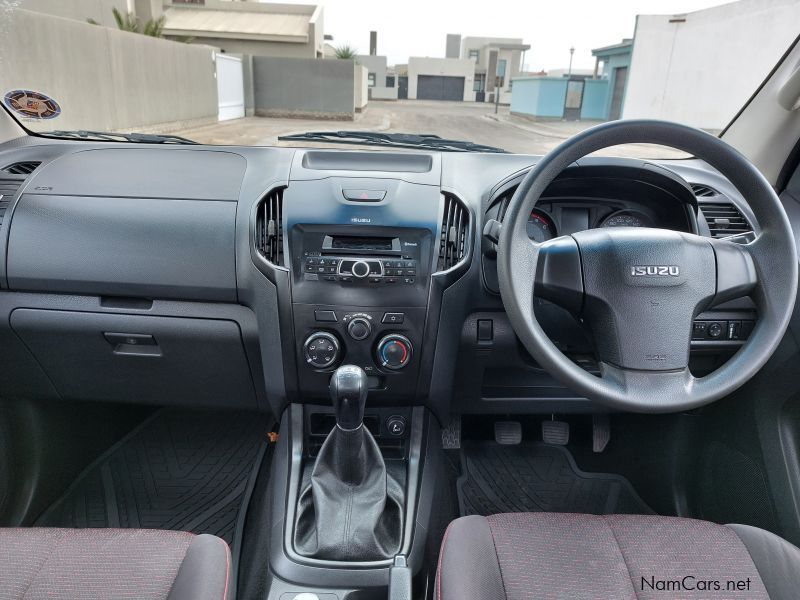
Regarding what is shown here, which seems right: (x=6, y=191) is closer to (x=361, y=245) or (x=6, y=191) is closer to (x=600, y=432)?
(x=361, y=245)

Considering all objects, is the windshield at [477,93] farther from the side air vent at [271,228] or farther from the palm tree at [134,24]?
the palm tree at [134,24]

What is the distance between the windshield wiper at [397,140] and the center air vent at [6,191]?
0.86 meters

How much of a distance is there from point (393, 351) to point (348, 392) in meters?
0.27

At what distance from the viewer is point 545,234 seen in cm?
178

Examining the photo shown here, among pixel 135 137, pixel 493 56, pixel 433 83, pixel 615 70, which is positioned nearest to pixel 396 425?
pixel 135 137

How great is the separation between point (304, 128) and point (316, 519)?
144 cm

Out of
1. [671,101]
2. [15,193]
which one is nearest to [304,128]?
[15,193]

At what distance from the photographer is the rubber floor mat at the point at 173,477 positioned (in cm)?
221

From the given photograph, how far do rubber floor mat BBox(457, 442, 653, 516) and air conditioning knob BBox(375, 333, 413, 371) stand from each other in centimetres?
86

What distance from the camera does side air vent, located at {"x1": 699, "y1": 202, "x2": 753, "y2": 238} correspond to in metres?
1.78

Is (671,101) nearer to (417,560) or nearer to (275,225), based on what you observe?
(275,225)

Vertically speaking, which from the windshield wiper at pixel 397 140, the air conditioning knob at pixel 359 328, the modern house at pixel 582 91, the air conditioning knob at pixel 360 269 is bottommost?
the air conditioning knob at pixel 359 328

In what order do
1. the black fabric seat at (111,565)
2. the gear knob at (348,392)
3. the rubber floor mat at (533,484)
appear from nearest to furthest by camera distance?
the black fabric seat at (111,565)
the gear knob at (348,392)
the rubber floor mat at (533,484)

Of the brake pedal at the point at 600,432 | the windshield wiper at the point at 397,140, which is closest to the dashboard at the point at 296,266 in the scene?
the windshield wiper at the point at 397,140
